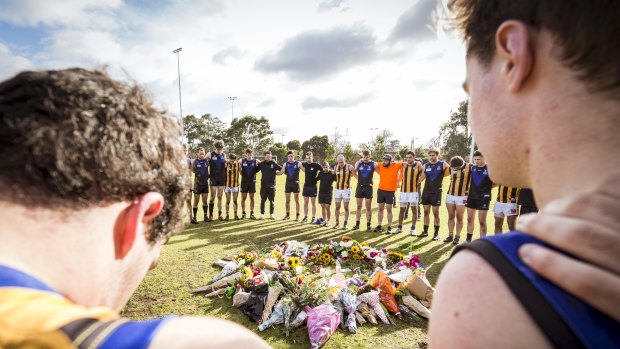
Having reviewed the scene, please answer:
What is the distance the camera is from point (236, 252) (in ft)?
26.6

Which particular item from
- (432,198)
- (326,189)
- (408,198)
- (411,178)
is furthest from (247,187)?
(432,198)

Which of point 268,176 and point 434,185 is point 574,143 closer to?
point 434,185

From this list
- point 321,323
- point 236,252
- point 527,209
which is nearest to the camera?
point 321,323

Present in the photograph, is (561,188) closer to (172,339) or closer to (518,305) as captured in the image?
(518,305)

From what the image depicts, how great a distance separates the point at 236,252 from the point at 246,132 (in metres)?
57.8

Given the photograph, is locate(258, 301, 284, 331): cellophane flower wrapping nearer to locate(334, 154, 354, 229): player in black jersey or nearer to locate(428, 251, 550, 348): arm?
locate(428, 251, 550, 348): arm

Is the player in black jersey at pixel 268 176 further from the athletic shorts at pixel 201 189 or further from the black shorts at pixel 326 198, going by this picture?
the athletic shorts at pixel 201 189

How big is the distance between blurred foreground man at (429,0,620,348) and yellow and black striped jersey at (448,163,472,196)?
10065 millimetres

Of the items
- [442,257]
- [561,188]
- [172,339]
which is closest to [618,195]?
[561,188]

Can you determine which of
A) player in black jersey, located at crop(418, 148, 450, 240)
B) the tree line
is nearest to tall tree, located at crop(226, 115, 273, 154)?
the tree line

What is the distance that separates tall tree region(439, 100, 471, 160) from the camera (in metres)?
55.4

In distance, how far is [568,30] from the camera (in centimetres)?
76

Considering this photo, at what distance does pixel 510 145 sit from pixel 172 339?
1.10 meters

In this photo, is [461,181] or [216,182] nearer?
[461,181]
